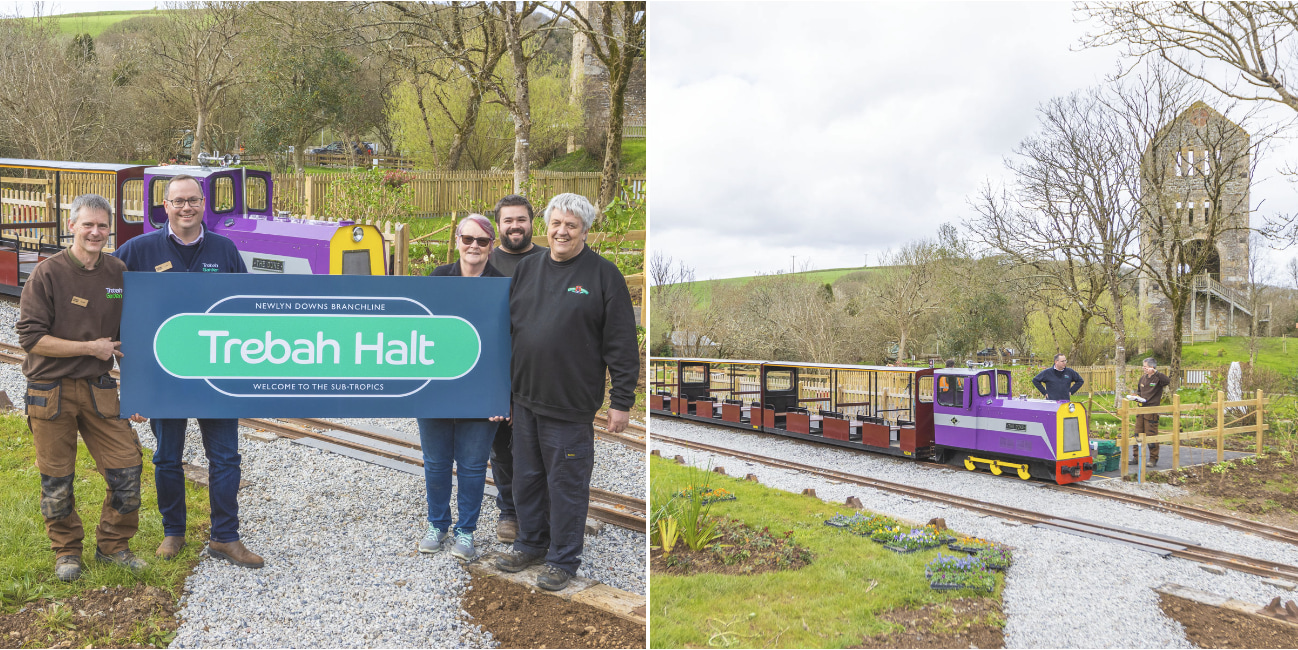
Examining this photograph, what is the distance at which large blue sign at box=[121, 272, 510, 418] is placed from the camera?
4066 millimetres

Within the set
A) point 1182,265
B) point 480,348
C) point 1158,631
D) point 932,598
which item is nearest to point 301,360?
point 480,348

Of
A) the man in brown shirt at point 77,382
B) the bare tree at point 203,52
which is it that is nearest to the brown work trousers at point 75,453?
the man in brown shirt at point 77,382

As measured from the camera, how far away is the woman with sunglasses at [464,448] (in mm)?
4438

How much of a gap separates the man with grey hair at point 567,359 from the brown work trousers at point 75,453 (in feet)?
6.59

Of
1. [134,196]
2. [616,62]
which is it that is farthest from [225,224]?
[616,62]

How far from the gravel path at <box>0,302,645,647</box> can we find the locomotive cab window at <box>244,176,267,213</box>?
655 cm

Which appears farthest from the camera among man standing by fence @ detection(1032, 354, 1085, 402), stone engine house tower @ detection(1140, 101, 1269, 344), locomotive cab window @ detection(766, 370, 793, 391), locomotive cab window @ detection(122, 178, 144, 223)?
stone engine house tower @ detection(1140, 101, 1269, 344)

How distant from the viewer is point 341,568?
439 cm

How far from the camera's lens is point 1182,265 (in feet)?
54.7

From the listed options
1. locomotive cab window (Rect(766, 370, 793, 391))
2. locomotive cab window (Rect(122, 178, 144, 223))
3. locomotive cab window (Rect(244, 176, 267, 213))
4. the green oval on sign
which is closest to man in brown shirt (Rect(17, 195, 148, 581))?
the green oval on sign

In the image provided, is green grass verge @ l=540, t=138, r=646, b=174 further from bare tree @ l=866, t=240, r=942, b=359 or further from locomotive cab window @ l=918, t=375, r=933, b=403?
A: locomotive cab window @ l=918, t=375, r=933, b=403

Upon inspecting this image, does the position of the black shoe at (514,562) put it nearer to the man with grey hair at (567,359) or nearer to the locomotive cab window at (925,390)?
the man with grey hair at (567,359)

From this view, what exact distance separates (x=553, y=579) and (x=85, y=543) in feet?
8.73

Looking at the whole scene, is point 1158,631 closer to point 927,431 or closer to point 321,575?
point 321,575
